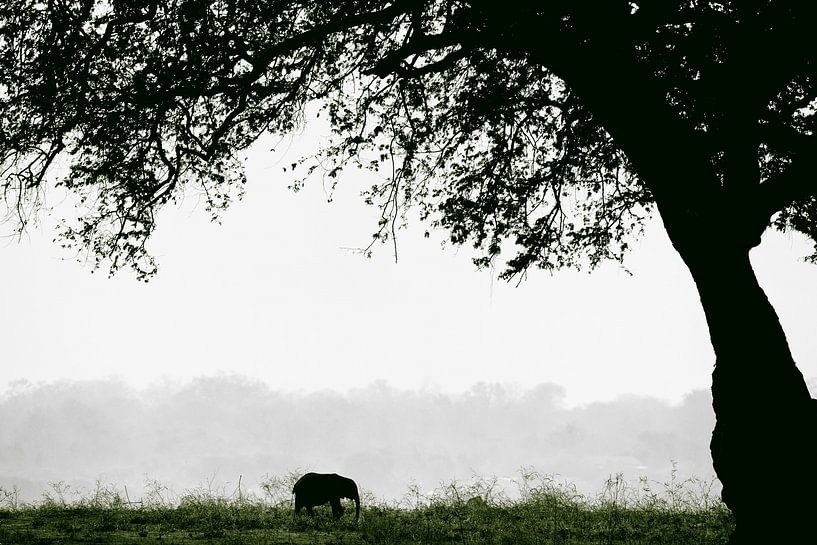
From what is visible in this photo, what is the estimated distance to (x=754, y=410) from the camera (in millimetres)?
4930

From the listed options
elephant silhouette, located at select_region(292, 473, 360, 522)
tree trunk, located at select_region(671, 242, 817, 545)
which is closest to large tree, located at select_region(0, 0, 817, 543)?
tree trunk, located at select_region(671, 242, 817, 545)

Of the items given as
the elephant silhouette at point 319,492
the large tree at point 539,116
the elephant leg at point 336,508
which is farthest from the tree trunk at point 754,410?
the elephant leg at point 336,508

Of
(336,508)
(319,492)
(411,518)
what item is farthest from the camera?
(336,508)

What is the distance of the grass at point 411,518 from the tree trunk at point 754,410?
1.96 meters

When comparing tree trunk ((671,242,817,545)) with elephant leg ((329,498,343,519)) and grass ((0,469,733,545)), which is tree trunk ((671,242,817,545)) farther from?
elephant leg ((329,498,343,519))

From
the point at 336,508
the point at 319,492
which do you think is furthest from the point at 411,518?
the point at 319,492

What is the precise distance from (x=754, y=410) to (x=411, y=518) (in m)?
4.84

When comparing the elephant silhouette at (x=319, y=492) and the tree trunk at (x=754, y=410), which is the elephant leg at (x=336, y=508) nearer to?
the elephant silhouette at (x=319, y=492)

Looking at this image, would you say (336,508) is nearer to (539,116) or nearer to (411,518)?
(411,518)

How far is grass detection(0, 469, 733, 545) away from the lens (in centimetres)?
646

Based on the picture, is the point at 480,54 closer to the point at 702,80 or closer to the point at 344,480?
the point at 702,80

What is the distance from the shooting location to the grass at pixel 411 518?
646 centimetres

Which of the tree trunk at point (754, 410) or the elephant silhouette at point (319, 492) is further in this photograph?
the elephant silhouette at point (319, 492)

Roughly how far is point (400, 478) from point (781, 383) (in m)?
170
